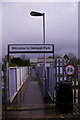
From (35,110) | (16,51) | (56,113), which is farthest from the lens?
(16,51)

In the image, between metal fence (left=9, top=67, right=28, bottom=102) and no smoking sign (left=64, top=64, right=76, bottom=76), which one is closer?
no smoking sign (left=64, top=64, right=76, bottom=76)

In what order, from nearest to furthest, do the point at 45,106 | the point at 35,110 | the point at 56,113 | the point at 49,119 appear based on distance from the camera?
the point at 49,119, the point at 56,113, the point at 35,110, the point at 45,106

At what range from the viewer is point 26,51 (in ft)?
29.3

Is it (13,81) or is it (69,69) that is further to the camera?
(13,81)

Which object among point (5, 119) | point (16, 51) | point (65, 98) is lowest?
point (5, 119)

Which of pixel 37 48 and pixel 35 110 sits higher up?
pixel 37 48

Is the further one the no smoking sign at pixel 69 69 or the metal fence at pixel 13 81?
the metal fence at pixel 13 81

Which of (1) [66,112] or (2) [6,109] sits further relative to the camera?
(2) [6,109]

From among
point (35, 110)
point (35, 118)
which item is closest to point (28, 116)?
point (35, 118)

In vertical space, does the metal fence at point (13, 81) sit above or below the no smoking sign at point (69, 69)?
below

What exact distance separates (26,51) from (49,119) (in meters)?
4.19

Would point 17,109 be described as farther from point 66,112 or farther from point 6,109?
point 66,112

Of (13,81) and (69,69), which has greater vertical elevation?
(69,69)

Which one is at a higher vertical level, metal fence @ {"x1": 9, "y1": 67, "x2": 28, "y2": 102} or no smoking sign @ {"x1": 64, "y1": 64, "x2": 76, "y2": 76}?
no smoking sign @ {"x1": 64, "y1": 64, "x2": 76, "y2": 76}
